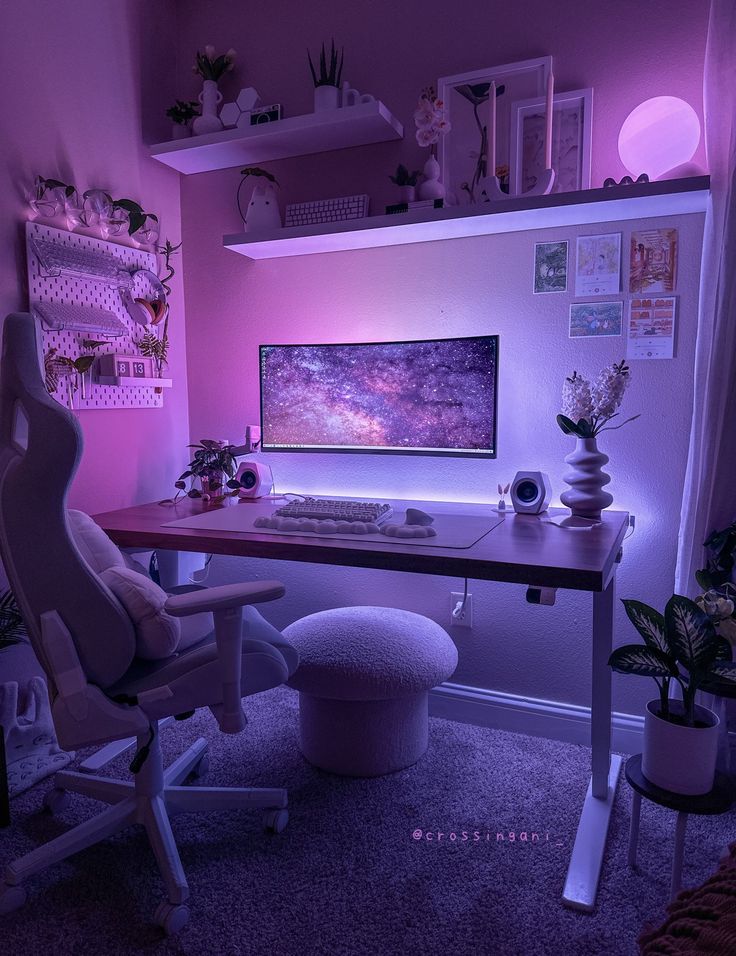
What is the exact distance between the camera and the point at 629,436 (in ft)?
6.45

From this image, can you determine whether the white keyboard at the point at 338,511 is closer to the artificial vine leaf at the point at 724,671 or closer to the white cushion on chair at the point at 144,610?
the white cushion on chair at the point at 144,610

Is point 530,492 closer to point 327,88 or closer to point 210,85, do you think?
point 327,88

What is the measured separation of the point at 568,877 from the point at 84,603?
120cm

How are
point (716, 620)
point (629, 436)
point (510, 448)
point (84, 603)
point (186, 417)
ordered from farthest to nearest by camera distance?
point (186, 417), point (510, 448), point (629, 436), point (716, 620), point (84, 603)

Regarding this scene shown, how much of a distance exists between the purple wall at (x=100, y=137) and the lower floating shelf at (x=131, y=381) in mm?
110

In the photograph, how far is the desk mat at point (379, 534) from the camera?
1548mm

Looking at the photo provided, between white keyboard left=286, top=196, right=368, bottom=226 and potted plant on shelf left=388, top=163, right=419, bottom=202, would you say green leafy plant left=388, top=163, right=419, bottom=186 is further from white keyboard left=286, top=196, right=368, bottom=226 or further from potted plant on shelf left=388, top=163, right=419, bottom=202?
white keyboard left=286, top=196, right=368, bottom=226

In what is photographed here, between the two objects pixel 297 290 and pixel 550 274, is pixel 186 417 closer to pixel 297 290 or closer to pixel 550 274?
pixel 297 290

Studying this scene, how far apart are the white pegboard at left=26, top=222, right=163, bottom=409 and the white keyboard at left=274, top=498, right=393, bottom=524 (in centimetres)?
82

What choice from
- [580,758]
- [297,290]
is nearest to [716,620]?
[580,758]

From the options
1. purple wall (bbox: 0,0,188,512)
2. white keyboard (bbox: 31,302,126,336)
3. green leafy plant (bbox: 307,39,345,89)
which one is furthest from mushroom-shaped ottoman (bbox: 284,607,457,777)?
green leafy plant (bbox: 307,39,345,89)

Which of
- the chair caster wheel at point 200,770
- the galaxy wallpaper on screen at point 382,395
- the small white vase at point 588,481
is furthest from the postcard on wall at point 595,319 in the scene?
the chair caster wheel at point 200,770

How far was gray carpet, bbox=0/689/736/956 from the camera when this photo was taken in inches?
51.9

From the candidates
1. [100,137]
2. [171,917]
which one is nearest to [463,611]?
[171,917]
